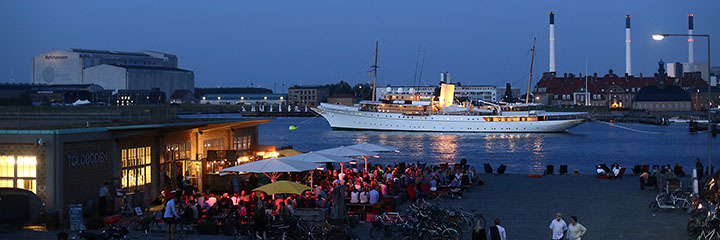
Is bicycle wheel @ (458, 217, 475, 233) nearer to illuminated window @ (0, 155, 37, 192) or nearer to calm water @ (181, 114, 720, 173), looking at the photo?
illuminated window @ (0, 155, 37, 192)

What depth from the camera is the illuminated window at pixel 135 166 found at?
16.7 meters

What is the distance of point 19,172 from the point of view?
14.6 metres

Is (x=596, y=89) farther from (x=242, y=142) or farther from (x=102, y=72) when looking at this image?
(x=242, y=142)

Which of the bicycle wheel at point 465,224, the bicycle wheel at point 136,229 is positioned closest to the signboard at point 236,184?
the bicycle wheel at point 136,229

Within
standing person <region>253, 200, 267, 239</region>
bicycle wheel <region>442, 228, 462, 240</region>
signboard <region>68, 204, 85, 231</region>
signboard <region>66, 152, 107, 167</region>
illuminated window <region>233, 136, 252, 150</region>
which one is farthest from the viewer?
illuminated window <region>233, 136, 252, 150</region>

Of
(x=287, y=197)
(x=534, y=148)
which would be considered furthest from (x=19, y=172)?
(x=534, y=148)

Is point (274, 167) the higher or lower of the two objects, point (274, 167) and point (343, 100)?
the lower

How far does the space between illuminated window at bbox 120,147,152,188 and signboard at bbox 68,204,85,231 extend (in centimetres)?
303

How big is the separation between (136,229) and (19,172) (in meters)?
2.57

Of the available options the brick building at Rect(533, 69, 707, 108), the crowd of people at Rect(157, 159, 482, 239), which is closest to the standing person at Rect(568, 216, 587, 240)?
the crowd of people at Rect(157, 159, 482, 239)

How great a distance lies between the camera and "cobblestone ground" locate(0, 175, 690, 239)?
14.2m

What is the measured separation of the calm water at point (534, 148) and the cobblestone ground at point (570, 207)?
17.5 meters

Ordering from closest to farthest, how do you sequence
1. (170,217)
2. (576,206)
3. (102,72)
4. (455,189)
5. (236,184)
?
(170,217) < (576,206) < (236,184) < (455,189) < (102,72)

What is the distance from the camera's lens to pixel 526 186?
2308cm
